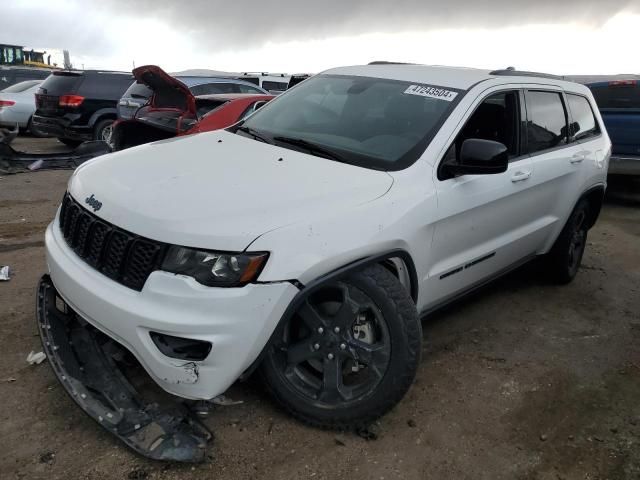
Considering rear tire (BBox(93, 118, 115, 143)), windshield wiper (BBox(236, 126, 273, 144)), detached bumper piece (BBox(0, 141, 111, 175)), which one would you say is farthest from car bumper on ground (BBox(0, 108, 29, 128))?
windshield wiper (BBox(236, 126, 273, 144))

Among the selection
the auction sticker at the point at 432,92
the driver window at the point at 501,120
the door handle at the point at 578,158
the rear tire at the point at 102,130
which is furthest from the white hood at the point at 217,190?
the rear tire at the point at 102,130

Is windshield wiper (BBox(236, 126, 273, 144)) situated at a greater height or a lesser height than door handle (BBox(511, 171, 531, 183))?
greater

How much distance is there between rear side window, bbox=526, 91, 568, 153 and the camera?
403cm

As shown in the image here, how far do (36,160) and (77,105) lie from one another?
2.43 meters

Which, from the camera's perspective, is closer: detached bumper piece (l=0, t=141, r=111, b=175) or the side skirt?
the side skirt

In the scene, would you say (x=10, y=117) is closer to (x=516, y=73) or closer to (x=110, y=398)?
(x=516, y=73)

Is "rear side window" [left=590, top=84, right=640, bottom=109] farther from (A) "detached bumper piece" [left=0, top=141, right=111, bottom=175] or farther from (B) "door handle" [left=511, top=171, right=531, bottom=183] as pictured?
(A) "detached bumper piece" [left=0, top=141, right=111, bottom=175]

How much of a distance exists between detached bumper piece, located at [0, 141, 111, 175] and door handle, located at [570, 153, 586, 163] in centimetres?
671

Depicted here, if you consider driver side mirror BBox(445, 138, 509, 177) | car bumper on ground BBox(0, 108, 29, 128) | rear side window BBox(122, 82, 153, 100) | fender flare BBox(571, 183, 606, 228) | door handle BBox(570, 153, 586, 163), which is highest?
driver side mirror BBox(445, 138, 509, 177)

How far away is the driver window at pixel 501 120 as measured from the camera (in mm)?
3627

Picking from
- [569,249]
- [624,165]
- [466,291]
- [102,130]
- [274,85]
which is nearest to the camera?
[466,291]

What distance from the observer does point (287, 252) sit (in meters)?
2.36

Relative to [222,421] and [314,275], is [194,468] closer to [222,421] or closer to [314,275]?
[222,421]

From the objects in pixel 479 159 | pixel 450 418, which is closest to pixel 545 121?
pixel 479 159
